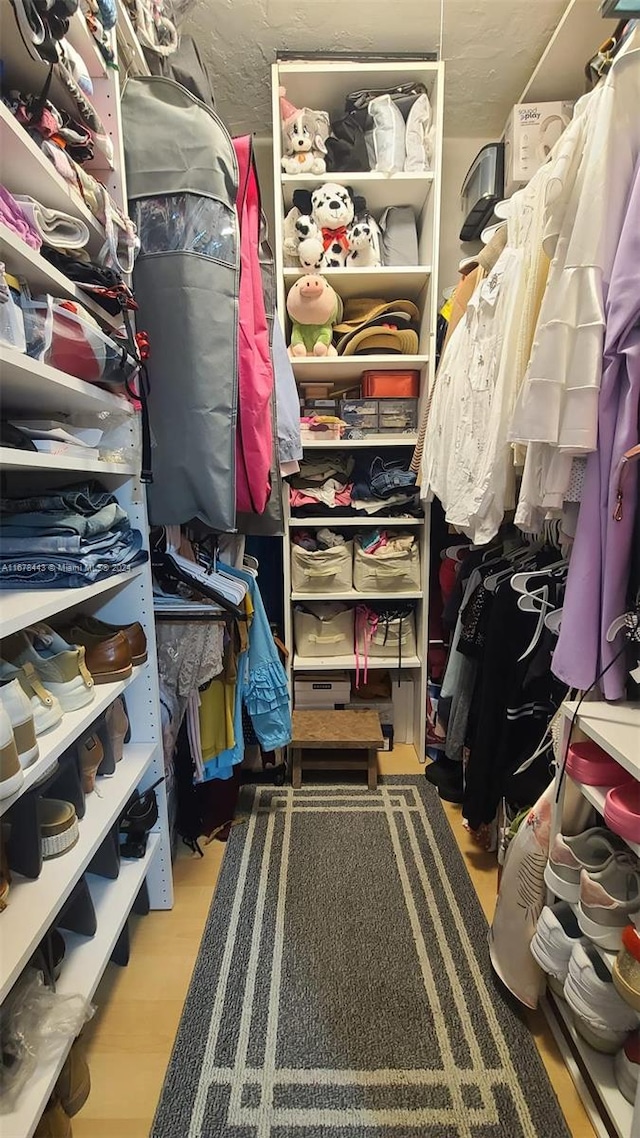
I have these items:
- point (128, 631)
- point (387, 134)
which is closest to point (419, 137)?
point (387, 134)

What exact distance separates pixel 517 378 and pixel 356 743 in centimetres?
127

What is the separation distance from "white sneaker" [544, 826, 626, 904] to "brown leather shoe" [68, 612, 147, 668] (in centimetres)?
89

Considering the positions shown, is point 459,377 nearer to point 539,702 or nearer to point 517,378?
point 517,378

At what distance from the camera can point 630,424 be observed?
0.75m

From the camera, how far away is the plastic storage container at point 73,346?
76 cm

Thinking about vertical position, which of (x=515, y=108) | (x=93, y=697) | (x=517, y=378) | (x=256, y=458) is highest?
(x=515, y=108)

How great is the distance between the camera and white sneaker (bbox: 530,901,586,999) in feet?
2.94

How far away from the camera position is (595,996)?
2.66ft

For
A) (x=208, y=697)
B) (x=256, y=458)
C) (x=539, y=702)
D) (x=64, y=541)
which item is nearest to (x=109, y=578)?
(x=64, y=541)

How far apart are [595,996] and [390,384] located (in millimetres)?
1636

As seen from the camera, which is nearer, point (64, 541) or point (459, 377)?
point (64, 541)

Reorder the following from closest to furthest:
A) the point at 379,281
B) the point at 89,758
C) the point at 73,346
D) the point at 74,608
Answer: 1. the point at 73,346
2. the point at 89,758
3. the point at 74,608
4. the point at 379,281

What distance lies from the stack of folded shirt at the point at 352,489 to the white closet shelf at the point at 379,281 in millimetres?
573

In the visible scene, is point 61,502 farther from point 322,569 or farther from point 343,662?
point 343,662
